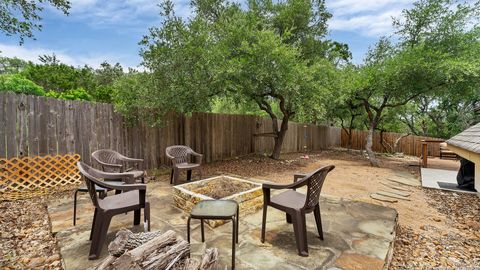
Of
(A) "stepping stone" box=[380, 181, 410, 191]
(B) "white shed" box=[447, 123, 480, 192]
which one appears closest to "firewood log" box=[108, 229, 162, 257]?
(B) "white shed" box=[447, 123, 480, 192]

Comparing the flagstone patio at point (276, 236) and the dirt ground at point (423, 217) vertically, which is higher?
the flagstone patio at point (276, 236)

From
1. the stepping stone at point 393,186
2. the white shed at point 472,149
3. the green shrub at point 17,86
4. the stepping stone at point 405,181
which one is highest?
the green shrub at point 17,86

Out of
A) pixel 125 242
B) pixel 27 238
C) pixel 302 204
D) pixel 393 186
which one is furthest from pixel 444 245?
pixel 27 238

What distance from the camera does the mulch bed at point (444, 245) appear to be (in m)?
2.26

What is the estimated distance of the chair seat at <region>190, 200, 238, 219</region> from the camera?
194cm

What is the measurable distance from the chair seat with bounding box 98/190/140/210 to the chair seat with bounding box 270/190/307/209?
58.0 inches

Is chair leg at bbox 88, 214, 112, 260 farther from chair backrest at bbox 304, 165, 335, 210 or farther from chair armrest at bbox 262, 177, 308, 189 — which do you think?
chair backrest at bbox 304, 165, 335, 210

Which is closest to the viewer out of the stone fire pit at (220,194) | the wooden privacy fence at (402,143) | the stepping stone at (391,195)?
the stone fire pit at (220,194)

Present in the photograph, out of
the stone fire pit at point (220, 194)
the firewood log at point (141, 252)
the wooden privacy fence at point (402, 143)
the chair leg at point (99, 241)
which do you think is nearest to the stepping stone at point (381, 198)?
the stone fire pit at point (220, 194)

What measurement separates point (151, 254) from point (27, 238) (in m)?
2.13

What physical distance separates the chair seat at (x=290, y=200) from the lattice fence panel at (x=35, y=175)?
13.6 ft

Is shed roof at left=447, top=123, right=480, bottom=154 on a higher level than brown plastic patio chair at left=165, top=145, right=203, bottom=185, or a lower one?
higher

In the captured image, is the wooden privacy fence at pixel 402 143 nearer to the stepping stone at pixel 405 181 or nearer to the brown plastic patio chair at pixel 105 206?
the stepping stone at pixel 405 181

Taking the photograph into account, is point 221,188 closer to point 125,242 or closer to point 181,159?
point 181,159
